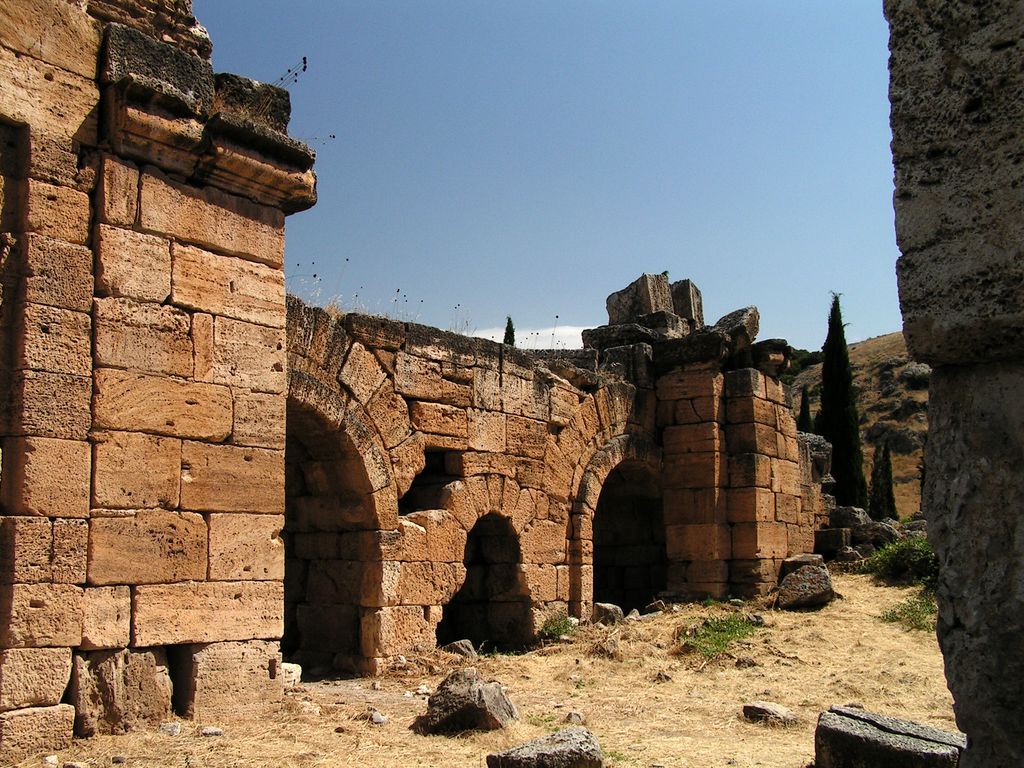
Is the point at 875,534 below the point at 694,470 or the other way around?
below

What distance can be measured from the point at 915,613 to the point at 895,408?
33.8 metres

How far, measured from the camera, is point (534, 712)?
25.6 ft

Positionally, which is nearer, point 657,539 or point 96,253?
point 96,253

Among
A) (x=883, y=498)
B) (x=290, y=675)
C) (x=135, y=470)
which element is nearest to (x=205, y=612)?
(x=135, y=470)

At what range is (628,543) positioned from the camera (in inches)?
578

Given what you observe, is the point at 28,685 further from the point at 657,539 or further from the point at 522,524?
the point at 657,539

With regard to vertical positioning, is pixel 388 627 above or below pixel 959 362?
below

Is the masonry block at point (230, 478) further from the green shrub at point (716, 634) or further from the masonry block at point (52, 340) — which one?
the green shrub at point (716, 634)

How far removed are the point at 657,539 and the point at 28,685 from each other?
10.1m

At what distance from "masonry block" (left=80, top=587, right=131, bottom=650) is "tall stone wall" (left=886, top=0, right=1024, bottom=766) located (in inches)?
200

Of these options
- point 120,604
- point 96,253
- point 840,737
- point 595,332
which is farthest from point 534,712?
point 595,332

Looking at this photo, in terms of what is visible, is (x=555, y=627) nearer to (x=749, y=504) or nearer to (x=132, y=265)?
(x=749, y=504)

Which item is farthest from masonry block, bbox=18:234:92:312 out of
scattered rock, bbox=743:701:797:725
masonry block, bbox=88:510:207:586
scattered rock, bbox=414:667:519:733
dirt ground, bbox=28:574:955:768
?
scattered rock, bbox=743:701:797:725

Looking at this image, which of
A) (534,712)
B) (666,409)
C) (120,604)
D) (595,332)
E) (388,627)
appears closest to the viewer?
(120,604)
